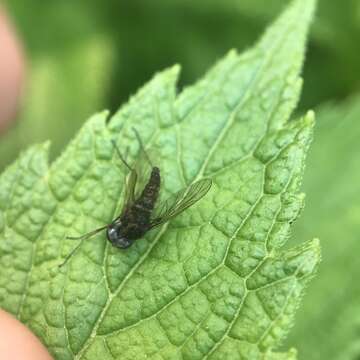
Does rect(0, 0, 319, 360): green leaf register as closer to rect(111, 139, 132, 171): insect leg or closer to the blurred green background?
rect(111, 139, 132, 171): insect leg

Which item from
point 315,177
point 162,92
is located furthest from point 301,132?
point 315,177

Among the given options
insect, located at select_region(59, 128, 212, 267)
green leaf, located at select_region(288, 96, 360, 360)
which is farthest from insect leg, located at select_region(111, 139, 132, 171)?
green leaf, located at select_region(288, 96, 360, 360)

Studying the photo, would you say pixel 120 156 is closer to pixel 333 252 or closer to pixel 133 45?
pixel 333 252

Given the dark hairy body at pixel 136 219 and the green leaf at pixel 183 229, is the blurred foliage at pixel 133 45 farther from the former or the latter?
the dark hairy body at pixel 136 219

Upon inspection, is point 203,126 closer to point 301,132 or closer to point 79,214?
point 301,132

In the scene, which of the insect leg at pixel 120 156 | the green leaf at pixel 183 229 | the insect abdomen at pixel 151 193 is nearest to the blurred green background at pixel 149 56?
the green leaf at pixel 183 229

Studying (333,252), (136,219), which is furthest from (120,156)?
(333,252)
